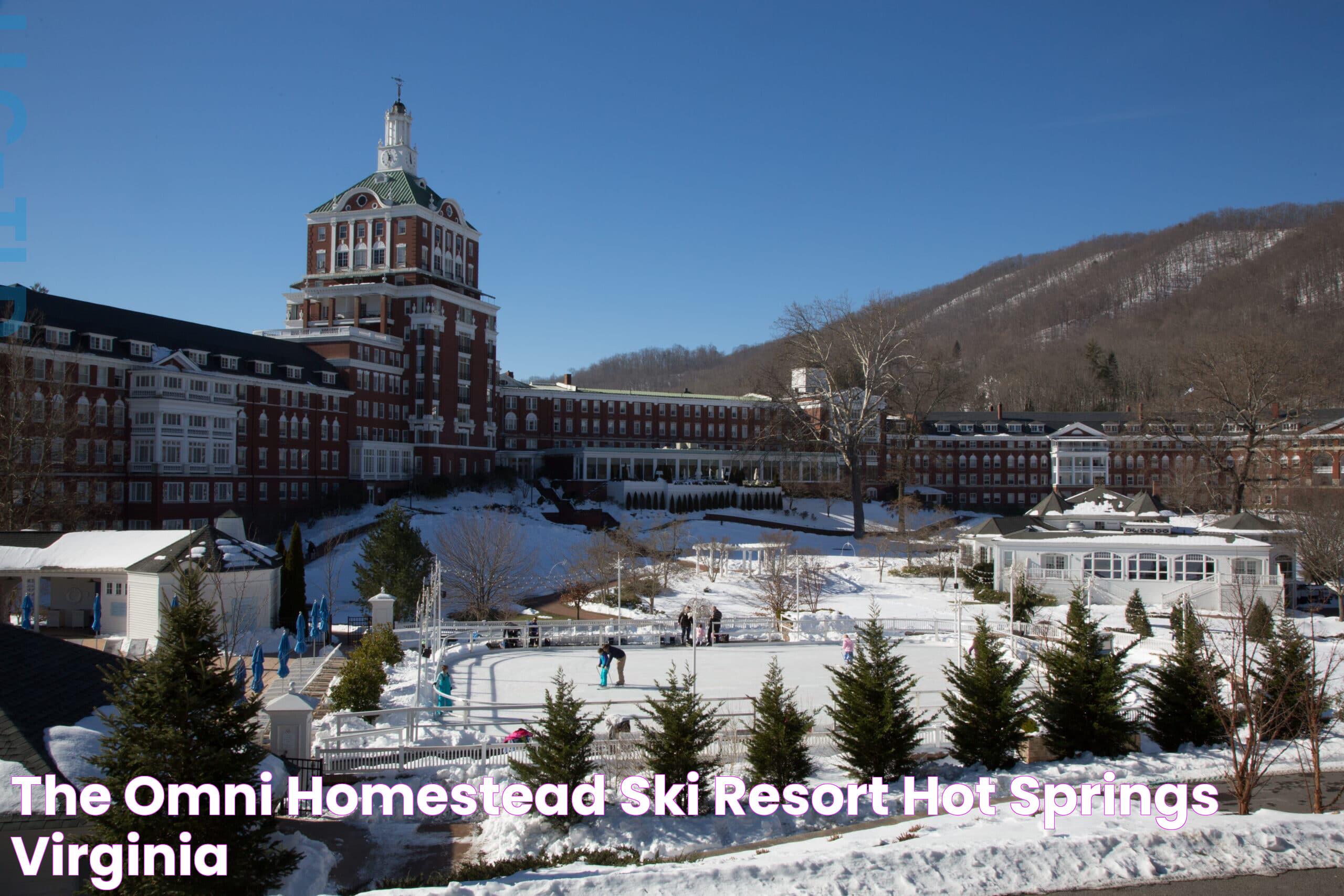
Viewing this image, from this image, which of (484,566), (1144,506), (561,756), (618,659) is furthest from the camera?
(1144,506)

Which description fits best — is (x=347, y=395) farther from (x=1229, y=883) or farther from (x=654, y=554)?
(x=1229, y=883)

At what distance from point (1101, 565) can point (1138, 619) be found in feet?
29.3

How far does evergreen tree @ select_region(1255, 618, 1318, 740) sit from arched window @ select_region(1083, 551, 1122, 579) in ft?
68.3

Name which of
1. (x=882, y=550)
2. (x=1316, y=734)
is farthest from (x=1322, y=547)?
(x=1316, y=734)

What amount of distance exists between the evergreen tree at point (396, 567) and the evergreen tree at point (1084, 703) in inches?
971

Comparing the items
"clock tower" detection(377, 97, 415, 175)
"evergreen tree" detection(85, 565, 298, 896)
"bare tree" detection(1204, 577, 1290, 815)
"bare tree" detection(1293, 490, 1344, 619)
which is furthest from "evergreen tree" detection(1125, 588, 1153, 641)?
"clock tower" detection(377, 97, 415, 175)

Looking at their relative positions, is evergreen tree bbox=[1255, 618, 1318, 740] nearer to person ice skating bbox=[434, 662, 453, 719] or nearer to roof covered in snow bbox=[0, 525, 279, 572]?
person ice skating bbox=[434, 662, 453, 719]

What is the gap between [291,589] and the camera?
3127 centimetres

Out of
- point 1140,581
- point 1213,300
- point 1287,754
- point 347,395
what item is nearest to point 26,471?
point 347,395

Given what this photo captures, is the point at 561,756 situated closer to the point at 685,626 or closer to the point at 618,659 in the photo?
the point at 618,659

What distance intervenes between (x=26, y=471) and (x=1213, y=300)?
223 meters

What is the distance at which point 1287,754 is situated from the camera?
694 inches

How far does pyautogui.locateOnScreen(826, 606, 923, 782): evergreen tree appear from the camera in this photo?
15516 millimetres

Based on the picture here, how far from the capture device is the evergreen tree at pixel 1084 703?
17250 mm
